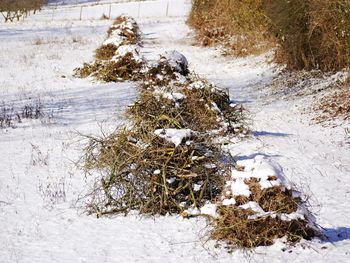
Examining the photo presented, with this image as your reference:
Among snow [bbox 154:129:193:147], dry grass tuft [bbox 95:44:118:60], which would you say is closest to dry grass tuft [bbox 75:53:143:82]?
dry grass tuft [bbox 95:44:118:60]

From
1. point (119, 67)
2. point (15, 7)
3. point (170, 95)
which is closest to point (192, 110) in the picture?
point (170, 95)

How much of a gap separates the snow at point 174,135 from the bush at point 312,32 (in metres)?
7.00

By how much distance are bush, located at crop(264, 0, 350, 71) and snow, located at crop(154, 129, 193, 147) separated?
7.00 m

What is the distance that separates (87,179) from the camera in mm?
7410

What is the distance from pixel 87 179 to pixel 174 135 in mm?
1788

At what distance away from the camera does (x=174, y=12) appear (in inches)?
1671

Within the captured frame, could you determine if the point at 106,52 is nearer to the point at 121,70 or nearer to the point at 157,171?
the point at 121,70

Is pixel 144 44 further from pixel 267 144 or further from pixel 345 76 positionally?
pixel 267 144

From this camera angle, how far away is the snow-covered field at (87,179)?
5117 millimetres

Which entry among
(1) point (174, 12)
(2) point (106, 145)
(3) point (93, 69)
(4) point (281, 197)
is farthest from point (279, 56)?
(1) point (174, 12)

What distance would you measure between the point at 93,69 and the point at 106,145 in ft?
34.1

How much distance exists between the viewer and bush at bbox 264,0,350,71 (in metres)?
12.5

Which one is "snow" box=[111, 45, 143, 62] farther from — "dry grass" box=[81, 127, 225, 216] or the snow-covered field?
"dry grass" box=[81, 127, 225, 216]

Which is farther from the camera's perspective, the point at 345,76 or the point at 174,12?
the point at 174,12
